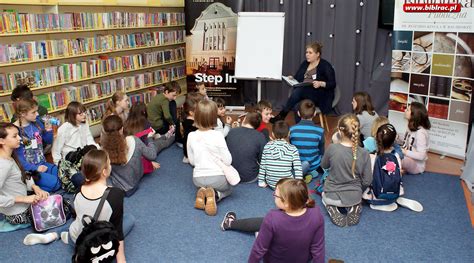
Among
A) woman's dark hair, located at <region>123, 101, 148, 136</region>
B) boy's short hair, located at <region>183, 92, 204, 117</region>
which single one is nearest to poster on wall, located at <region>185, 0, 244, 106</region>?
boy's short hair, located at <region>183, 92, 204, 117</region>

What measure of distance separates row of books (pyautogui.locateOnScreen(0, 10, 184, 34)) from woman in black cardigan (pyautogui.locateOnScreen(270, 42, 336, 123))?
258 centimetres

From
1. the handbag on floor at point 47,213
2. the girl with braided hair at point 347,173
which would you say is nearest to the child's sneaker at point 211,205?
the girl with braided hair at point 347,173

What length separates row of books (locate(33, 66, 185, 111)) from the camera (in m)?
5.20

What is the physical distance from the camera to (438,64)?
4867 mm

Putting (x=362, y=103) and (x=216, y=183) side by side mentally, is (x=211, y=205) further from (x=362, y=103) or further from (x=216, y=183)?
(x=362, y=103)

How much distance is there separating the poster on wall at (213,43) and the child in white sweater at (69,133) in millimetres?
2968

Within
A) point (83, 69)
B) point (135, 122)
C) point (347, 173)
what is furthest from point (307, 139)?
point (83, 69)

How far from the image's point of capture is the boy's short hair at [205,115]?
3.67 m

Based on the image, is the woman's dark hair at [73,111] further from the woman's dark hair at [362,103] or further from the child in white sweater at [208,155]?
the woman's dark hair at [362,103]

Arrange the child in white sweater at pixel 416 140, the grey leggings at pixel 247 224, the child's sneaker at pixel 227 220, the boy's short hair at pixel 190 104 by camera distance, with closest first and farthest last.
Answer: the grey leggings at pixel 247 224 → the child's sneaker at pixel 227 220 → the child in white sweater at pixel 416 140 → the boy's short hair at pixel 190 104

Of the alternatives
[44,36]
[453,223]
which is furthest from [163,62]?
[453,223]

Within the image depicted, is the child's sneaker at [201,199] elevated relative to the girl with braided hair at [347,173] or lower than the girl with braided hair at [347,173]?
lower

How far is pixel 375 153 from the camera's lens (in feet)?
12.7

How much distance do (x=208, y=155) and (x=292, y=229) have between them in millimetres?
1484
